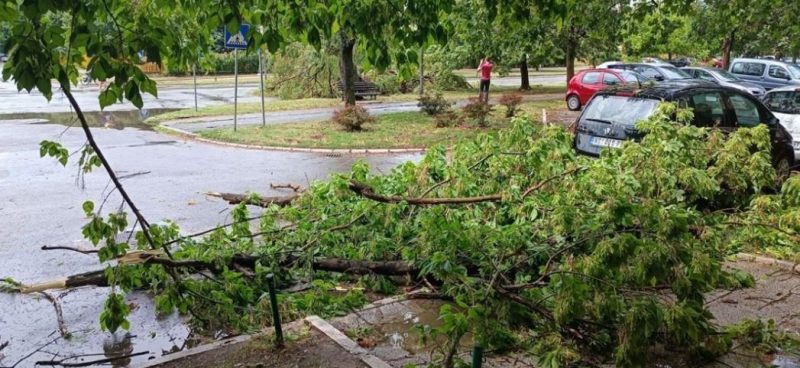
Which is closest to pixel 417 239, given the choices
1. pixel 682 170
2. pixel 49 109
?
pixel 682 170

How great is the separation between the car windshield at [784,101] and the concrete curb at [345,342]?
39.3 ft

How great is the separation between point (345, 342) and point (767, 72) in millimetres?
28747

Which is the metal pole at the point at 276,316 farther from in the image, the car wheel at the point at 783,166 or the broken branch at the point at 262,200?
the car wheel at the point at 783,166

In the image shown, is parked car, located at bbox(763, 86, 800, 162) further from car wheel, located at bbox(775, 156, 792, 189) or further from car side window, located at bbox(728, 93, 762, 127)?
car side window, located at bbox(728, 93, 762, 127)

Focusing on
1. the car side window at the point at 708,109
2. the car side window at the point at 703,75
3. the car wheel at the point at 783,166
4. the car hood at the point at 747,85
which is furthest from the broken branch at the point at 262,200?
the car side window at the point at 703,75

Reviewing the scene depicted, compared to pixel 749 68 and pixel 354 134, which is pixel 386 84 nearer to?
pixel 354 134

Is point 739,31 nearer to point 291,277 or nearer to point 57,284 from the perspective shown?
point 291,277

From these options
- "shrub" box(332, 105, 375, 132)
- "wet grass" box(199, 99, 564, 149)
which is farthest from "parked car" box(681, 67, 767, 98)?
"shrub" box(332, 105, 375, 132)

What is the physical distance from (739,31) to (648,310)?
7.09 metres

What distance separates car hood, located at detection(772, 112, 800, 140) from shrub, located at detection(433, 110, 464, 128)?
8.48m

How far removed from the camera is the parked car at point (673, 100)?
977 centimetres

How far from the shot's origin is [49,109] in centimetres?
2642

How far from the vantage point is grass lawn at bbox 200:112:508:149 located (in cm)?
1662

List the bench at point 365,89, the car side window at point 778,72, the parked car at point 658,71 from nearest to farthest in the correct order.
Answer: the parked car at point 658,71 → the car side window at point 778,72 → the bench at point 365,89
